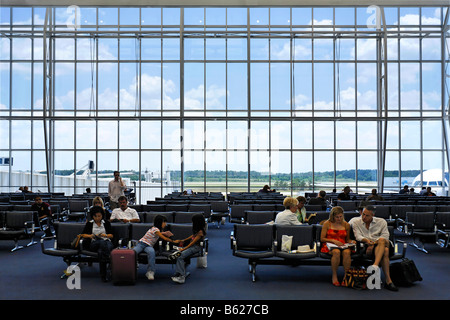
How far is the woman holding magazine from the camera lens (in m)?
5.77

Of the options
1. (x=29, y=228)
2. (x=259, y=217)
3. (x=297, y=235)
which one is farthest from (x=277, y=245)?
(x=29, y=228)

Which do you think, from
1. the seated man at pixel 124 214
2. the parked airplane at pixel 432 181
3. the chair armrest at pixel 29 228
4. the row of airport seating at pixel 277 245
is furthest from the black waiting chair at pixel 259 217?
the parked airplane at pixel 432 181

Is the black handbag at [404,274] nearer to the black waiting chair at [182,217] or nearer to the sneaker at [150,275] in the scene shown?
the sneaker at [150,275]

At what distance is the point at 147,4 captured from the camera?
14.7 m

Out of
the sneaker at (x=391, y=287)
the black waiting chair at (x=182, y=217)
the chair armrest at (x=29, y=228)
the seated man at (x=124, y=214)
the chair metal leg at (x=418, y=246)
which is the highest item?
the seated man at (x=124, y=214)

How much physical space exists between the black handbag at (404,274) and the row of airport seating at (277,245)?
0.31 meters

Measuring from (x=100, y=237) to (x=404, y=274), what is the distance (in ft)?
15.2

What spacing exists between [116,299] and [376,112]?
19.3m

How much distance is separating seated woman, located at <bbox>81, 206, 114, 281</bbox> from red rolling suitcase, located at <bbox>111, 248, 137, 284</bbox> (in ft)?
0.98

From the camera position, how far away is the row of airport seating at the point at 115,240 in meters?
6.21

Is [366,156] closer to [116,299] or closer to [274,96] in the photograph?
[274,96]

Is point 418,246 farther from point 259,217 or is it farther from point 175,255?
point 175,255

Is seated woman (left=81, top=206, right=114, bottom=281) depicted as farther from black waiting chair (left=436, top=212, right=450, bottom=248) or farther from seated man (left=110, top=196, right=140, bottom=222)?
black waiting chair (left=436, top=212, right=450, bottom=248)

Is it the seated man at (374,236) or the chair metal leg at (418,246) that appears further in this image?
the chair metal leg at (418,246)
